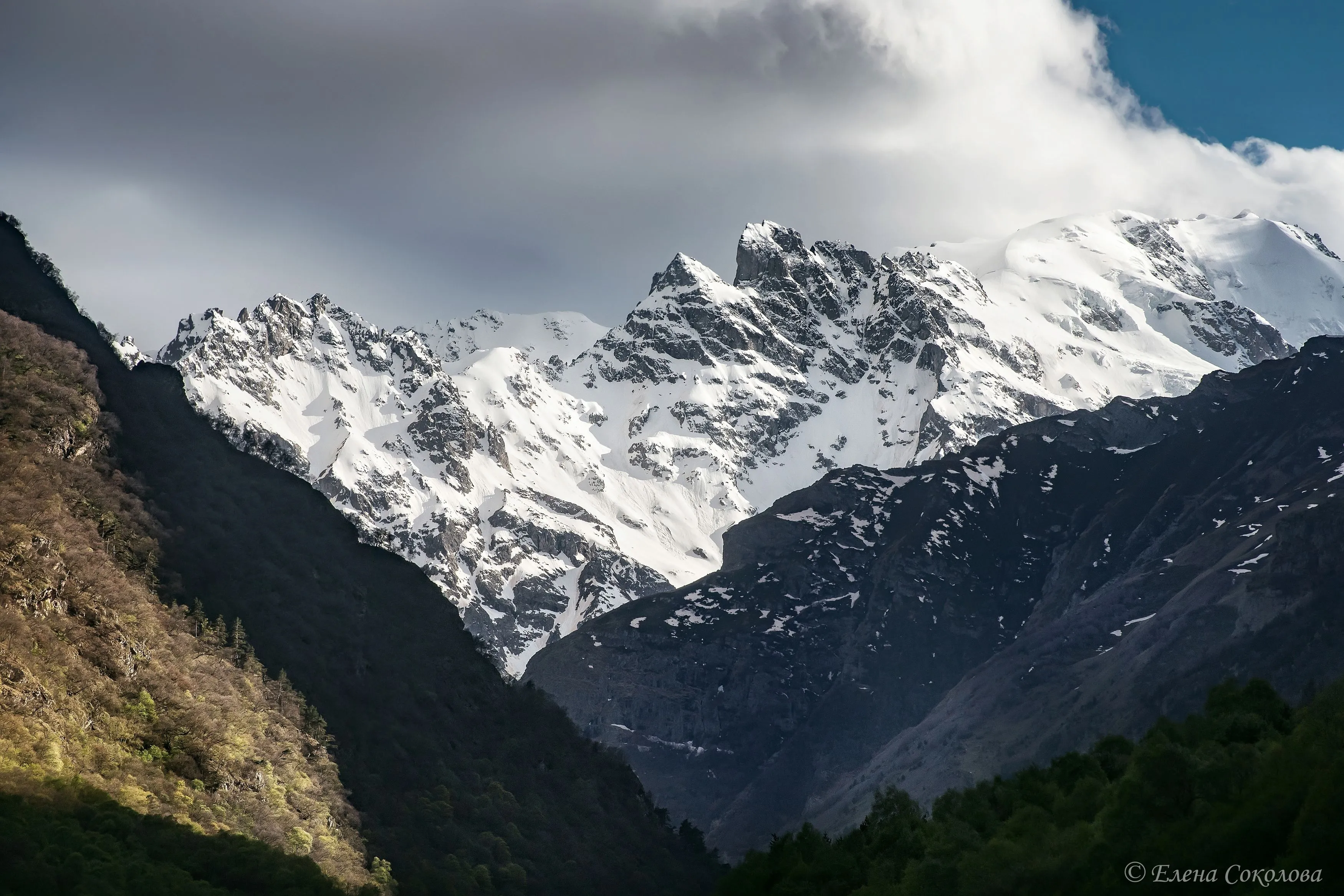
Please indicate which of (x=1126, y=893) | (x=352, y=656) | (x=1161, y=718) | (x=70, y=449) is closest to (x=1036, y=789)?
(x=1161, y=718)

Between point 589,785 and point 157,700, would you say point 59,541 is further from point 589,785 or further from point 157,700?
point 589,785

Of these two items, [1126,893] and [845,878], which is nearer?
[1126,893]

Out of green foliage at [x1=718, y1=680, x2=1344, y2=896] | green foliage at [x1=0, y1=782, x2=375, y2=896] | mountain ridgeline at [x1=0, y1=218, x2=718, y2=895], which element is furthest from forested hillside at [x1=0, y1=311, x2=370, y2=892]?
green foliage at [x1=718, y1=680, x2=1344, y2=896]

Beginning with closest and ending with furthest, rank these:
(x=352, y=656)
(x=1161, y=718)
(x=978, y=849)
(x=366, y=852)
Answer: (x=978, y=849)
(x=366, y=852)
(x=1161, y=718)
(x=352, y=656)

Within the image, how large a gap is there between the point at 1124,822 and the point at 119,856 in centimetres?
6765

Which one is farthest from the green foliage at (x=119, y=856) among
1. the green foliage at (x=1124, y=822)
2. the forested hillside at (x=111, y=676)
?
the green foliage at (x=1124, y=822)

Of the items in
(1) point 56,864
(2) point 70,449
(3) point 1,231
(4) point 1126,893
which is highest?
(3) point 1,231

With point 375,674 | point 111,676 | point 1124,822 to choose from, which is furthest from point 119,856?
point 375,674

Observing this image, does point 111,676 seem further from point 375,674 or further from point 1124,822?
point 1124,822

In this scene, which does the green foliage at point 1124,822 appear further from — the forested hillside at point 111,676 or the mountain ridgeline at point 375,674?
the forested hillside at point 111,676

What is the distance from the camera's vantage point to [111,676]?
117 m

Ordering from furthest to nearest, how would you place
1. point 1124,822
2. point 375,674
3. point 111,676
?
1. point 375,674
2. point 111,676
3. point 1124,822

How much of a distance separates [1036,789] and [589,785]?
215 ft

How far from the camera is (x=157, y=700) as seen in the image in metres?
120
